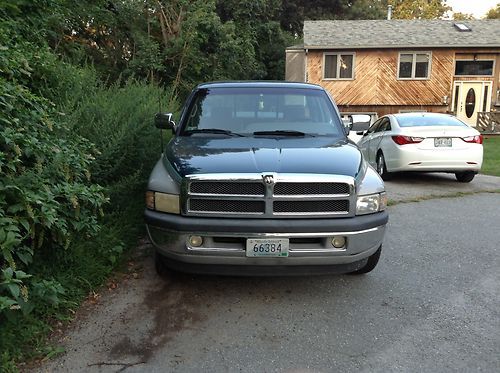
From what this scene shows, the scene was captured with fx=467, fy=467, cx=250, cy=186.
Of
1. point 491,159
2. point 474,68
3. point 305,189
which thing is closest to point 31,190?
point 305,189

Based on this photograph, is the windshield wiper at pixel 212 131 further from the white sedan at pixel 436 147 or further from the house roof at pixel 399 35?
the house roof at pixel 399 35

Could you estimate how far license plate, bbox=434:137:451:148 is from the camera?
9000 mm

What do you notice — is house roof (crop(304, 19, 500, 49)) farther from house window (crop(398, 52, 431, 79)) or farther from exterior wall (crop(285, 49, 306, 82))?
exterior wall (crop(285, 49, 306, 82))

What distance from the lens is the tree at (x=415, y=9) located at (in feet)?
167

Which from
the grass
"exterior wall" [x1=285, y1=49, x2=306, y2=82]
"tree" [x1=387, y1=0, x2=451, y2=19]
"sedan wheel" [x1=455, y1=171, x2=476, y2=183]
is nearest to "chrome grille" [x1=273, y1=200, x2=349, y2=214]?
"sedan wheel" [x1=455, y1=171, x2=476, y2=183]

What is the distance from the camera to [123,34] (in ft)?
55.3

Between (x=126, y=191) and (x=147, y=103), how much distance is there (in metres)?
2.23

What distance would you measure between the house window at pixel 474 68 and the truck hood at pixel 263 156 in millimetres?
24165

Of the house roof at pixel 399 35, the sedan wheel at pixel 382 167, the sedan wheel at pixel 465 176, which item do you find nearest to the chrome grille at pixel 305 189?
the sedan wheel at pixel 382 167

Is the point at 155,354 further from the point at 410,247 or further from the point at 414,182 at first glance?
the point at 414,182

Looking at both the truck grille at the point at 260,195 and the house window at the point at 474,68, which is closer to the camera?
the truck grille at the point at 260,195

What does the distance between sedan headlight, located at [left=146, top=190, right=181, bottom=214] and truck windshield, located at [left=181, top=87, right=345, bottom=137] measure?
127cm

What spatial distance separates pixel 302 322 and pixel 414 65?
2460 cm

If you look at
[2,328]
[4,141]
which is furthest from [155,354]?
[4,141]
